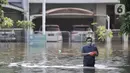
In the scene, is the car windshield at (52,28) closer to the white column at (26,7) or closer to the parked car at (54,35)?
the parked car at (54,35)

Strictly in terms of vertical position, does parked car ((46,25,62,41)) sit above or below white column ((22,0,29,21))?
below

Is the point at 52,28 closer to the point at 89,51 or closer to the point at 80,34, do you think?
the point at 80,34

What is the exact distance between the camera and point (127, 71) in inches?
619

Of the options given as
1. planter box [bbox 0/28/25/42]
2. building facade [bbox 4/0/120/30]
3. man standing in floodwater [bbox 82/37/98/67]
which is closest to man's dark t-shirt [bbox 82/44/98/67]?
man standing in floodwater [bbox 82/37/98/67]

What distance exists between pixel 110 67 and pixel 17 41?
24.2m

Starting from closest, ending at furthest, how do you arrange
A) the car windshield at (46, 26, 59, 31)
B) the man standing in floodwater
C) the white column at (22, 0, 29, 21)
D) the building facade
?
the man standing in floodwater, the car windshield at (46, 26, 59, 31), the white column at (22, 0, 29, 21), the building facade

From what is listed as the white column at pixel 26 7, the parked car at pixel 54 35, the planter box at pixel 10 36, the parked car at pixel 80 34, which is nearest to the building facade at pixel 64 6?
the white column at pixel 26 7

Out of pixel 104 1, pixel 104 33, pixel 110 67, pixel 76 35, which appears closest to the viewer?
pixel 110 67

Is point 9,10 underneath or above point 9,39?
above

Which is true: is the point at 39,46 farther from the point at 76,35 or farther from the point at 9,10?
the point at 9,10

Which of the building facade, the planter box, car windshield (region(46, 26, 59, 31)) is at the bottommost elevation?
the planter box

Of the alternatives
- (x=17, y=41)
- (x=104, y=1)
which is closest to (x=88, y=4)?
(x=104, y=1)

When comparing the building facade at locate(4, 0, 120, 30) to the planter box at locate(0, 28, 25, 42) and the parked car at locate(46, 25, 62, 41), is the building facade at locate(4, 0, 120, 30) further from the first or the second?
the parked car at locate(46, 25, 62, 41)

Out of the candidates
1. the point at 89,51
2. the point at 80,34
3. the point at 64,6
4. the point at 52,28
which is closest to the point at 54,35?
the point at 52,28
